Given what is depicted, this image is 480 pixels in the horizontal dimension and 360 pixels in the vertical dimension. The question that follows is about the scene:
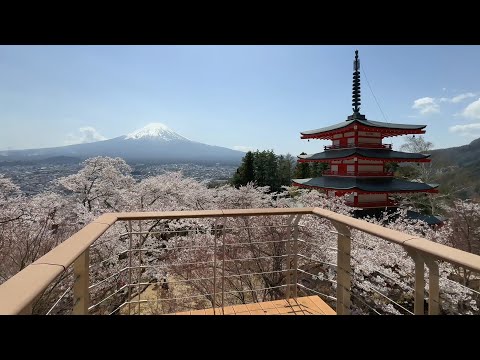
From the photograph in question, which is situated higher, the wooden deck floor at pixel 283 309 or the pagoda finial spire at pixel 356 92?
the pagoda finial spire at pixel 356 92

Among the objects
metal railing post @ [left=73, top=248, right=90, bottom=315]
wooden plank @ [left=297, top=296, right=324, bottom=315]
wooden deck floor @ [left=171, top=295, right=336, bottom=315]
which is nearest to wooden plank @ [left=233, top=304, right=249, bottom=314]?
wooden deck floor @ [left=171, top=295, right=336, bottom=315]

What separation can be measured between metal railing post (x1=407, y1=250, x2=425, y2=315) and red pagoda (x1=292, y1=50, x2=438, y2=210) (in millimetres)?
10330

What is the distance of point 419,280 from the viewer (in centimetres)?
98

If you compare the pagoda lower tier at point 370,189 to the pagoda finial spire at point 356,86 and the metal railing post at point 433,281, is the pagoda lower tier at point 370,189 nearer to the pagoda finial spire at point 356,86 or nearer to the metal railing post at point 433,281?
the pagoda finial spire at point 356,86

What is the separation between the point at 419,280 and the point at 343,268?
0.69m

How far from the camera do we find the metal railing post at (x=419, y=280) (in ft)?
3.19


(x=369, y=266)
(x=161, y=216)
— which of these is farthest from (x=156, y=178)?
(x=161, y=216)

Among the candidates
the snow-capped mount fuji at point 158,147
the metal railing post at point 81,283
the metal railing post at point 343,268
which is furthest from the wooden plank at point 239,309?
the snow-capped mount fuji at point 158,147

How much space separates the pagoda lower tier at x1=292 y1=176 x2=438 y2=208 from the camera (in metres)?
10.9

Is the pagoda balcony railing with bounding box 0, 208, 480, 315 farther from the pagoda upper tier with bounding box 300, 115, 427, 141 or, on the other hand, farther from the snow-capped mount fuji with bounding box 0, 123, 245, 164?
the snow-capped mount fuji with bounding box 0, 123, 245, 164

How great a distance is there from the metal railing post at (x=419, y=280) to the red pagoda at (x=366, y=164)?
33.9ft
